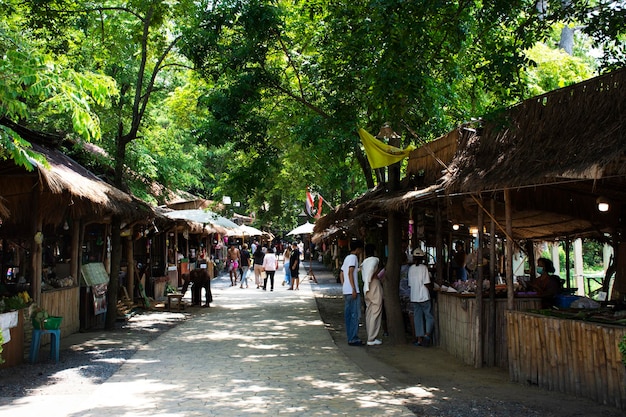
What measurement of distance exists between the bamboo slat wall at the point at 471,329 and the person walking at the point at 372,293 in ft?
5.06

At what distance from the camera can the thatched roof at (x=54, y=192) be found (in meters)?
9.84

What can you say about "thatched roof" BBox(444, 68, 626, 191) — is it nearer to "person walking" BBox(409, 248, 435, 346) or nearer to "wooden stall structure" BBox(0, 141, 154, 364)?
"person walking" BBox(409, 248, 435, 346)

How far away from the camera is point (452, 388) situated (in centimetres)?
814

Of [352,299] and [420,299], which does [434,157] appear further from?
[352,299]

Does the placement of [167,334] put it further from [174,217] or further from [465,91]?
[465,91]

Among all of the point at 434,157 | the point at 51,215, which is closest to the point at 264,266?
the point at 51,215

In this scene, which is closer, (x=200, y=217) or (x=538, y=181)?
(x=538, y=181)

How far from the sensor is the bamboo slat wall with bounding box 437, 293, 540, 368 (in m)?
9.46

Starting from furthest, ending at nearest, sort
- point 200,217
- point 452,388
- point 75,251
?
point 200,217, point 75,251, point 452,388

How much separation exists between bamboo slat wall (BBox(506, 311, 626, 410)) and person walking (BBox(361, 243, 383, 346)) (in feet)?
11.7

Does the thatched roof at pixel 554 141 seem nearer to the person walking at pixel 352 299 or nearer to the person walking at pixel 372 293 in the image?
the person walking at pixel 372 293

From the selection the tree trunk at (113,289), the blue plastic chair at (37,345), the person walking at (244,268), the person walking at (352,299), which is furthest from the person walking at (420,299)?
the person walking at (244,268)

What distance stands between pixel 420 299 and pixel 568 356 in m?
4.22

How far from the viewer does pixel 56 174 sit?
10.0 metres
